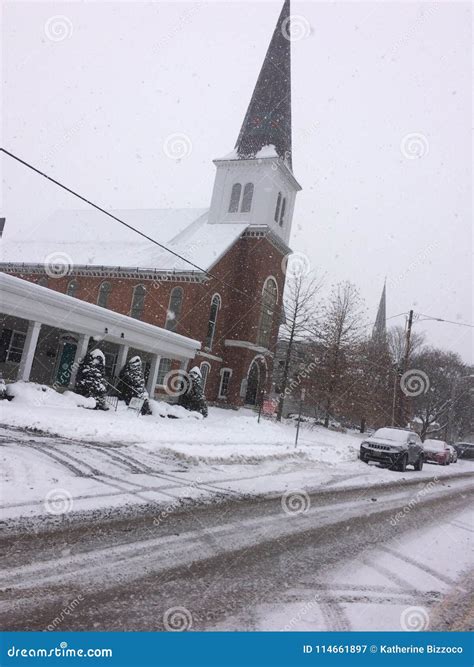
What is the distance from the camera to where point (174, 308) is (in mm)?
31297

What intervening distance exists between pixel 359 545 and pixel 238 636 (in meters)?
4.30

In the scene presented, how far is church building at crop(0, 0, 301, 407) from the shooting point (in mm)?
31391

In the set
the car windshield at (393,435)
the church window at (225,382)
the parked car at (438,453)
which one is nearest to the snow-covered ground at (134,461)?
the car windshield at (393,435)

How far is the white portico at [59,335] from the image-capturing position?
736 inches

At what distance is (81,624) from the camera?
336cm

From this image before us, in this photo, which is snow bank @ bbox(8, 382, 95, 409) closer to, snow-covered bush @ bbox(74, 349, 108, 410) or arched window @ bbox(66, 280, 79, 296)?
snow-covered bush @ bbox(74, 349, 108, 410)

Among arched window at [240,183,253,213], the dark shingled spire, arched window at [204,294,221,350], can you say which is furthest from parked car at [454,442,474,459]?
the dark shingled spire

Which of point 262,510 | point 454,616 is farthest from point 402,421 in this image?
point 454,616

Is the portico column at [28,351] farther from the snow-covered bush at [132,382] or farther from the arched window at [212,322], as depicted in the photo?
the arched window at [212,322]

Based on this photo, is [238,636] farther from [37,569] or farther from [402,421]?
[402,421]

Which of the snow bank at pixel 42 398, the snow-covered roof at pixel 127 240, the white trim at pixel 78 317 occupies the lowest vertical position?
the snow bank at pixel 42 398

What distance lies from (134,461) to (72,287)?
2766cm

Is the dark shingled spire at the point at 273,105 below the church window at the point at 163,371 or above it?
above

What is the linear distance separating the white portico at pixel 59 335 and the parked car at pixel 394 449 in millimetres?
11527
